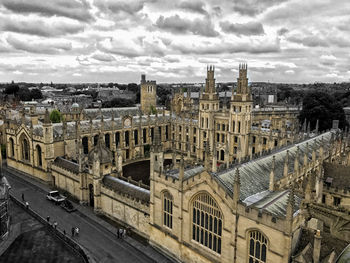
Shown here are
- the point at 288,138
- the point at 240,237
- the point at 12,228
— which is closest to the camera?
the point at 240,237

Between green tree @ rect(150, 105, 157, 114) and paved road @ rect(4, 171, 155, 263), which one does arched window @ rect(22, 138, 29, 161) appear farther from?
green tree @ rect(150, 105, 157, 114)

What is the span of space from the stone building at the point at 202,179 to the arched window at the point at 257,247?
0.06 metres

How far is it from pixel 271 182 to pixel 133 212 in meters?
14.6

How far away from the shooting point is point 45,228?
95.0ft

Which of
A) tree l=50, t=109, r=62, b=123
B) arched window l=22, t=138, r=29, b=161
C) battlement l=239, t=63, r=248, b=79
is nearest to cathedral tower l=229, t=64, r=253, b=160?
battlement l=239, t=63, r=248, b=79

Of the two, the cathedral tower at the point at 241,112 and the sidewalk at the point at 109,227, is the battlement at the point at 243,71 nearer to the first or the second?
the cathedral tower at the point at 241,112

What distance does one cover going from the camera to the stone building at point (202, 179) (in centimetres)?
1888

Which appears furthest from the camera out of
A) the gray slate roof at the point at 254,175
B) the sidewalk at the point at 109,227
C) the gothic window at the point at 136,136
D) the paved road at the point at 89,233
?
the gothic window at the point at 136,136

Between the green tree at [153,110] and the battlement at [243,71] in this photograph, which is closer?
the battlement at [243,71]

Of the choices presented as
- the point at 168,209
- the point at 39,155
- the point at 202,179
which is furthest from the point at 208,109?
the point at 202,179

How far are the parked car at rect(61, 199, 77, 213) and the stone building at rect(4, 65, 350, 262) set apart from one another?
1.60m

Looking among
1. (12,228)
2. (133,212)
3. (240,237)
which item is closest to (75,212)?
(12,228)

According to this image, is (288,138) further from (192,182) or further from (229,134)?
(192,182)

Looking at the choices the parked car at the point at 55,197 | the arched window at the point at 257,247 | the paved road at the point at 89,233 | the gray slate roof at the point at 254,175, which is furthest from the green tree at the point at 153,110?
the arched window at the point at 257,247
